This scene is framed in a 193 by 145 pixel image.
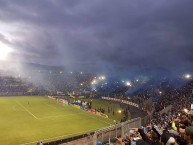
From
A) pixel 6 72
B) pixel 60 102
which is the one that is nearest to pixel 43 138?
pixel 60 102

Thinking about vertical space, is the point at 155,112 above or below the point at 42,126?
above

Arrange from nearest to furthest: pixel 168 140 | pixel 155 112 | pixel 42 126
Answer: pixel 168 140 < pixel 42 126 < pixel 155 112

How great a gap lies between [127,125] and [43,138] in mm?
11797

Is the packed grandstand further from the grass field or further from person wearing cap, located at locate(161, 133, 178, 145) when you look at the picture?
the grass field

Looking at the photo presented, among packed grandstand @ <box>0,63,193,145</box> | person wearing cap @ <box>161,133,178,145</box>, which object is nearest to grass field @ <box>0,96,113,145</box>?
packed grandstand @ <box>0,63,193,145</box>

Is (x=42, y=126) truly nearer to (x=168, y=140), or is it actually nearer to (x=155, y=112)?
(x=155, y=112)

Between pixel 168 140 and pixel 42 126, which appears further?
pixel 42 126

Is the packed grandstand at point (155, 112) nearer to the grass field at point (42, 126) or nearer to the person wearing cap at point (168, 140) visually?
the person wearing cap at point (168, 140)

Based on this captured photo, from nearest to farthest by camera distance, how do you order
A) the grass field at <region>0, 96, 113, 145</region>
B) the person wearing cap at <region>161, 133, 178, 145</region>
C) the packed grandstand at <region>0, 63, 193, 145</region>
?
the person wearing cap at <region>161, 133, 178, 145</region> < the packed grandstand at <region>0, 63, 193, 145</region> < the grass field at <region>0, 96, 113, 145</region>

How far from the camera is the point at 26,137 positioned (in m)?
24.5

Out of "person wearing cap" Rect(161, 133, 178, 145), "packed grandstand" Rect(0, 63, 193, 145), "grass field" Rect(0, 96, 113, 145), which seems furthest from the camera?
"grass field" Rect(0, 96, 113, 145)

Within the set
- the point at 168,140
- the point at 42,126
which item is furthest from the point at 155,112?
the point at 168,140

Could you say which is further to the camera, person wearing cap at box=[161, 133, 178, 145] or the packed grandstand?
the packed grandstand

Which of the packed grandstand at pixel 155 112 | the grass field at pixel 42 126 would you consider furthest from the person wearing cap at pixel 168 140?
the grass field at pixel 42 126
